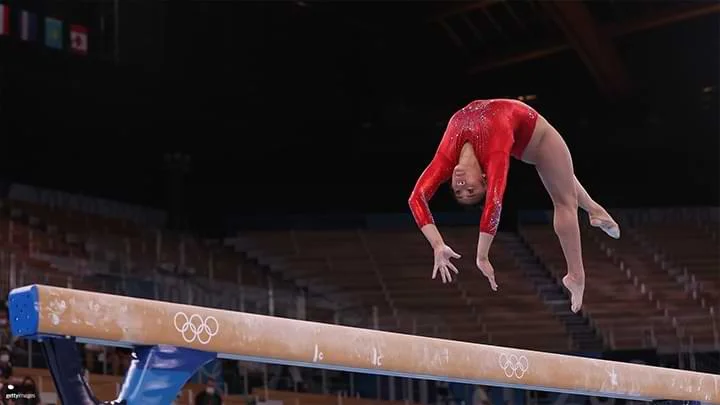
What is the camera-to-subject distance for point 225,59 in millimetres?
18078

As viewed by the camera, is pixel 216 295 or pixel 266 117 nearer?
pixel 216 295

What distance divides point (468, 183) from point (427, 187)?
27 cm

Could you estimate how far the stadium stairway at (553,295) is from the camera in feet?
49.3

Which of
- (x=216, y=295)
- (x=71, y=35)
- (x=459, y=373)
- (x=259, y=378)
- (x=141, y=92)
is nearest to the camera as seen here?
(x=459, y=373)

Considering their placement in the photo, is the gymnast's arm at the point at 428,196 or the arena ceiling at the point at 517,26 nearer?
the gymnast's arm at the point at 428,196

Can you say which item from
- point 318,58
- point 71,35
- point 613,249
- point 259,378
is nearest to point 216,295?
point 259,378

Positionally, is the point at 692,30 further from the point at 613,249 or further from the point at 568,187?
the point at 568,187

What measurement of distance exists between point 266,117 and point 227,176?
131 cm

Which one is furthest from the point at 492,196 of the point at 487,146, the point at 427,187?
the point at 427,187

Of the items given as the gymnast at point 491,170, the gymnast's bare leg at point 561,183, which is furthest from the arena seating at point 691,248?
the gymnast at point 491,170

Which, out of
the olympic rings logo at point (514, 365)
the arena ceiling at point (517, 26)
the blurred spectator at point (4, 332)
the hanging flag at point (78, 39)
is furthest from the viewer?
the arena ceiling at point (517, 26)

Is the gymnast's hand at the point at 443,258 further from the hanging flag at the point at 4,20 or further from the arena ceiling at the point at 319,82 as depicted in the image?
the hanging flag at the point at 4,20

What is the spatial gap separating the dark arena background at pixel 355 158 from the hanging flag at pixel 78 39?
0.06m

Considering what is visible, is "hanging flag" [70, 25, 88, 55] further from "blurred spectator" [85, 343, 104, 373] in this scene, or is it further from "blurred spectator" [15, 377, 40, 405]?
"blurred spectator" [15, 377, 40, 405]
